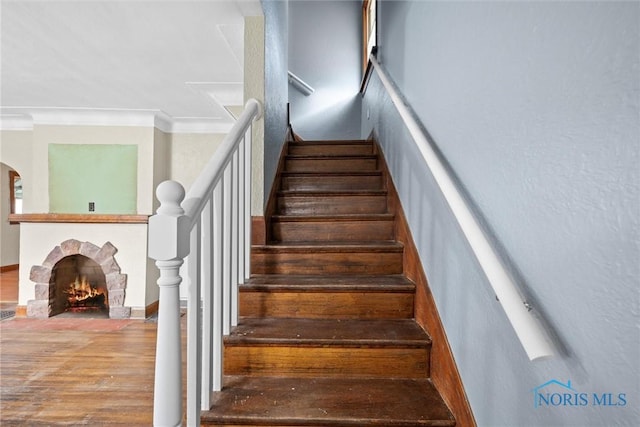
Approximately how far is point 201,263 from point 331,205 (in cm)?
132

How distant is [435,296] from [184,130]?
14.6ft

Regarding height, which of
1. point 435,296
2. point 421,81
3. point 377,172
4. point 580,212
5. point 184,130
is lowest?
point 435,296

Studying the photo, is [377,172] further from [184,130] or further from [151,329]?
[184,130]

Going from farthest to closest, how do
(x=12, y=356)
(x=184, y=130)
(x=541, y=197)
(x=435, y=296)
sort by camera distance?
(x=184, y=130)
(x=12, y=356)
(x=435, y=296)
(x=541, y=197)

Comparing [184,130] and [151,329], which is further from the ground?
[184,130]

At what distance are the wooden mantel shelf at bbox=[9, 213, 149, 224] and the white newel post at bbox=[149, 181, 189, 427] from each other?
12.6 feet

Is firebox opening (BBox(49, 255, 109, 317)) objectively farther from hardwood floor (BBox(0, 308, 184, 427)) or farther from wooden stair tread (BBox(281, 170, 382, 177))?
wooden stair tread (BBox(281, 170, 382, 177))

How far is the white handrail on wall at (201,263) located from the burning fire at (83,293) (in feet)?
14.4

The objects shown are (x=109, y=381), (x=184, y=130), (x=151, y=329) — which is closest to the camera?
(x=109, y=381)

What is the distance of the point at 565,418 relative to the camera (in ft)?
2.21

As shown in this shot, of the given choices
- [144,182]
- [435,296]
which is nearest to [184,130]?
[144,182]

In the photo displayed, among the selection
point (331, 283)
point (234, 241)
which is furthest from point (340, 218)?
point (234, 241)

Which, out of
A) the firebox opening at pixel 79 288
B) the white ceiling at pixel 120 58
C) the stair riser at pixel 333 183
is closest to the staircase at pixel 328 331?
the stair riser at pixel 333 183

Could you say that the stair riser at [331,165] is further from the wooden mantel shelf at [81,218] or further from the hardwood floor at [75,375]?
the wooden mantel shelf at [81,218]
